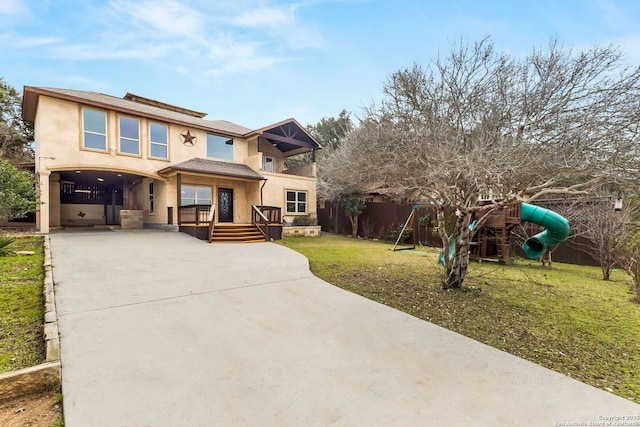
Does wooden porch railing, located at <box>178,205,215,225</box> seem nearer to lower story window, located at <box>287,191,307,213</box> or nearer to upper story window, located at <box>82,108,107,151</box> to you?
upper story window, located at <box>82,108,107,151</box>

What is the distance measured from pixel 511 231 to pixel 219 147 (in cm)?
1446

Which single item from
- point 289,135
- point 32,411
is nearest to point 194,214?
point 289,135

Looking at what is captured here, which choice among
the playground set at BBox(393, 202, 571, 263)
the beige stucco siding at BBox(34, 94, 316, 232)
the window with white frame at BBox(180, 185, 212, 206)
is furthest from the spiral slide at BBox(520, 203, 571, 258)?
the window with white frame at BBox(180, 185, 212, 206)

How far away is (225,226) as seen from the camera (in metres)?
13.2

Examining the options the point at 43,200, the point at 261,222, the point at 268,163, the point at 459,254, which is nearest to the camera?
the point at 459,254

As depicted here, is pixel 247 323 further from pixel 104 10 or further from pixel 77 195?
pixel 77 195

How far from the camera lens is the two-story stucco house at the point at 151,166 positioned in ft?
38.1

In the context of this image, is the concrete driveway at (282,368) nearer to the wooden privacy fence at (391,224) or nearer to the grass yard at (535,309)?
the grass yard at (535,309)

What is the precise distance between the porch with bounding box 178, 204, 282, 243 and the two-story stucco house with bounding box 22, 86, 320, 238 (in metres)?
0.08

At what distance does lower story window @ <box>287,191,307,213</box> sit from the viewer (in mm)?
17625

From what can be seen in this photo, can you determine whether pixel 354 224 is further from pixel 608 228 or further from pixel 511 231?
pixel 608 228

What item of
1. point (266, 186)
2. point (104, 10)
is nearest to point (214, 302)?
point (104, 10)

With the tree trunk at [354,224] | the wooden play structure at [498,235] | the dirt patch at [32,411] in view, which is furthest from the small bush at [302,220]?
the dirt patch at [32,411]

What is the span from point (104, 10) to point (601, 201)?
16342 mm
